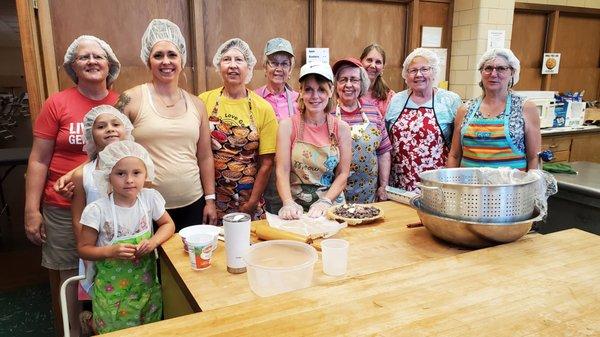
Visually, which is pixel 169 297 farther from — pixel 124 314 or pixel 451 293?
pixel 451 293

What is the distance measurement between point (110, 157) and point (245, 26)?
221cm

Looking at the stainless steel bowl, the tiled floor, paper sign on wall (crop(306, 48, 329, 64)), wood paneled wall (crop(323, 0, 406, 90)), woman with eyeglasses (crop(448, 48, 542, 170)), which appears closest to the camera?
the stainless steel bowl

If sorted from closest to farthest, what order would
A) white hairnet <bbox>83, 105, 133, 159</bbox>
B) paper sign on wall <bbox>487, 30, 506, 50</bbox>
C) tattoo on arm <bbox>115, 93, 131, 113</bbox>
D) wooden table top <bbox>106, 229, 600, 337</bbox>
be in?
wooden table top <bbox>106, 229, 600, 337</bbox>, white hairnet <bbox>83, 105, 133, 159</bbox>, tattoo on arm <bbox>115, 93, 131, 113</bbox>, paper sign on wall <bbox>487, 30, 506, 50</bbox>

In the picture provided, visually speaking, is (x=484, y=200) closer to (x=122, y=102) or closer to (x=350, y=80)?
(x=350, y=80)

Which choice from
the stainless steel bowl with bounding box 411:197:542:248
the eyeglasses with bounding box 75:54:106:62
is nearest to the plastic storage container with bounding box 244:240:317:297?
the stainless steel bowl with bounding box 411:197:542:248

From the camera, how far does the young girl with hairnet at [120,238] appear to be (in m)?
1.51

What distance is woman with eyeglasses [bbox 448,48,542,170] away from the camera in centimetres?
222

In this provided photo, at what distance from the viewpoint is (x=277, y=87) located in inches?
107

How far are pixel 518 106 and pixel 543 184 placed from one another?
918mm

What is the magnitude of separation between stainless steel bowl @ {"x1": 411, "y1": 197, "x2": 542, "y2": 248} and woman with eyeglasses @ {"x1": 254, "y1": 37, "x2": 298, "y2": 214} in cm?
124

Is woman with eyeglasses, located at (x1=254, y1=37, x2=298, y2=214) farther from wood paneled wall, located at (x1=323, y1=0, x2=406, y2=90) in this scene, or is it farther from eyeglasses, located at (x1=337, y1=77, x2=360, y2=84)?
wood paneled wall, located at (x1=323, y1=0, x2=406, y2=90)

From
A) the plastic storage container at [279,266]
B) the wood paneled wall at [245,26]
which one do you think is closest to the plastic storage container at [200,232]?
the plastic storage container at [279,266]

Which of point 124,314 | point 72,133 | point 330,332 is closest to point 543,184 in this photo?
point 330,332

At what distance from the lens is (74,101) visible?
200 centimetres
